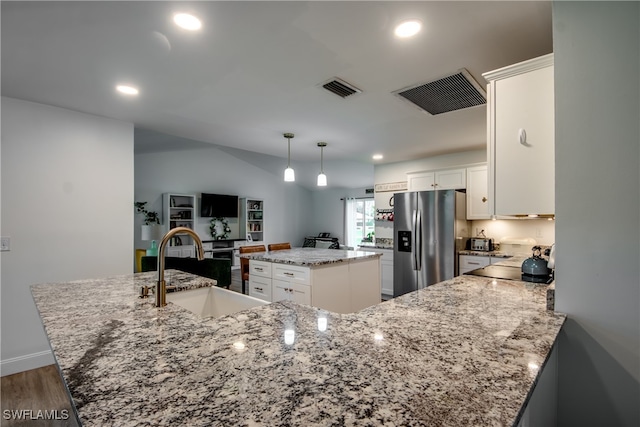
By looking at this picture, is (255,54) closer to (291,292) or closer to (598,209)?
(598,209)

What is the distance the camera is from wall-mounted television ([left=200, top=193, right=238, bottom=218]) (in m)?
7.55

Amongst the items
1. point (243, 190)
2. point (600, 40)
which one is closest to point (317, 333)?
point (600, 40)

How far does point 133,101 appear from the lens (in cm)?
256

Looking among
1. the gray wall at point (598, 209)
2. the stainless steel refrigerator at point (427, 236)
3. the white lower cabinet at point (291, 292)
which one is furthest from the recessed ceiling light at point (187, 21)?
the stainless steel refrigerator at point (427, 236)

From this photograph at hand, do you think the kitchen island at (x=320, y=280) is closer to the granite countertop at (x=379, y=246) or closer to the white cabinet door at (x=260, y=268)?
the white cabinet door at (x=260, y=268)

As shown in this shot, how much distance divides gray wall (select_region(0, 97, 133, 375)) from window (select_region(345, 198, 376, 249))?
7.01 meters

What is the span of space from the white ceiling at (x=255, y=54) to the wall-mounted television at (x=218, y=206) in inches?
185

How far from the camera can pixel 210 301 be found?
186 cm

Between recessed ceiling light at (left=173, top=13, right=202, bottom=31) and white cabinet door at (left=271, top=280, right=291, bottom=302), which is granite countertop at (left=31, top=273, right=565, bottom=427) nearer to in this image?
recessed ceiling light at (left=173, top=13, right=202, bottom=31)

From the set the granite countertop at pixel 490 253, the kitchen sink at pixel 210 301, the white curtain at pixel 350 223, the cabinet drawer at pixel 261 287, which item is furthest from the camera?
the white curtain at pixel 350 223

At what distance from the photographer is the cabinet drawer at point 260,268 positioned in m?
3.21

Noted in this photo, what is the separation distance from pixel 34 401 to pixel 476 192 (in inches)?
197

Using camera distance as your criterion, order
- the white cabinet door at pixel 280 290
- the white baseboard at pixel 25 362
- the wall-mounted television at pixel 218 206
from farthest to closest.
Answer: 1. the wall-mounted television at pixel 218 206
2. the white cabinet door at pixel 280 290
3. the white baseboard at pixel 25 362

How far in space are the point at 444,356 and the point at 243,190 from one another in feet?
26.9
